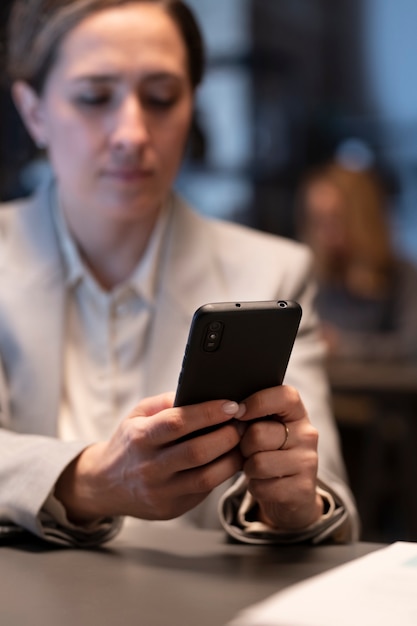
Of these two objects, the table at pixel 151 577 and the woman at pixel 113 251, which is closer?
the table at pixel 151 577

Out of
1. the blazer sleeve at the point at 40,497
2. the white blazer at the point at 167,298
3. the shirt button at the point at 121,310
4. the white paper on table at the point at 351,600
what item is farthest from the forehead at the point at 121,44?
the white paper on table at the point at 351,600

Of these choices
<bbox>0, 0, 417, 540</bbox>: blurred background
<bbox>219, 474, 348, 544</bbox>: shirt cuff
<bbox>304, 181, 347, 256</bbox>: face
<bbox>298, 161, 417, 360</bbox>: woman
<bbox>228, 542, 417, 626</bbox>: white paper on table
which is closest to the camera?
<bbox>228, 542, 417, 626</bbox>: white paper on table

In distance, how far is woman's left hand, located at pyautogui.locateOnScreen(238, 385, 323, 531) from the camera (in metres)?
1.10

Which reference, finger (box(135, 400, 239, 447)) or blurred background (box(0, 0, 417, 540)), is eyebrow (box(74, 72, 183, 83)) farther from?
blurred background (box(0, 0, 417, 540))

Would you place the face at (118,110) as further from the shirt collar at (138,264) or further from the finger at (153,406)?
the finger at (153,406)

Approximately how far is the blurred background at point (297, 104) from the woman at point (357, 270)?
2.62ft

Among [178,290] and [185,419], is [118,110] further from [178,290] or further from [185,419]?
[185,419]

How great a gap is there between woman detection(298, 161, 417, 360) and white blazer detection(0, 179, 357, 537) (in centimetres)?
249

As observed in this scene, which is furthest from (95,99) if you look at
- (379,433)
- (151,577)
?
(379,433)

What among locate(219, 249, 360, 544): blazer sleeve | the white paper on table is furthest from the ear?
the white paper on table

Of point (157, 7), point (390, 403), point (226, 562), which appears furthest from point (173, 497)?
point (390, 403)

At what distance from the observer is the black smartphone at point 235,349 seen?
1.00 metres

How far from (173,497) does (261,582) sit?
168mm

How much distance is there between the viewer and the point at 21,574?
104 cm
